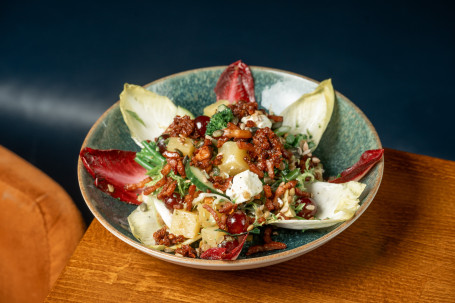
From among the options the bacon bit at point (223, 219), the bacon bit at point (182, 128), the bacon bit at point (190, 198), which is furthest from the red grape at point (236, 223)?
the bacon bit at point (182, 128)

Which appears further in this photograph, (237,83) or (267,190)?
(237,83)

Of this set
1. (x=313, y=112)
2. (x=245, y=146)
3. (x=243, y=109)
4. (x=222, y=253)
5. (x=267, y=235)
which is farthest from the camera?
(x=313, y=112)

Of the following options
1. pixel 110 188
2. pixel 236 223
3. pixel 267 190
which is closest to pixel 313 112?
pixel 267 190

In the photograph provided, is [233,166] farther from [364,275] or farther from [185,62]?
[185,62]

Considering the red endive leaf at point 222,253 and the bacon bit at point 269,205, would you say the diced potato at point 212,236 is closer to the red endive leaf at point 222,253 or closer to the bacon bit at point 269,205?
the red endive leaf at point 222,253

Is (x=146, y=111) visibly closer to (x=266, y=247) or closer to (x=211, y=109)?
(x=211, y=109)

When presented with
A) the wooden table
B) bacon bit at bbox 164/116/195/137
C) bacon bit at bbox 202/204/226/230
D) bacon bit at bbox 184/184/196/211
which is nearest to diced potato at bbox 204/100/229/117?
bacon bit at bbox 164/116/195/137

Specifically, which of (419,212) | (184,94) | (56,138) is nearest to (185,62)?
(56,138)
